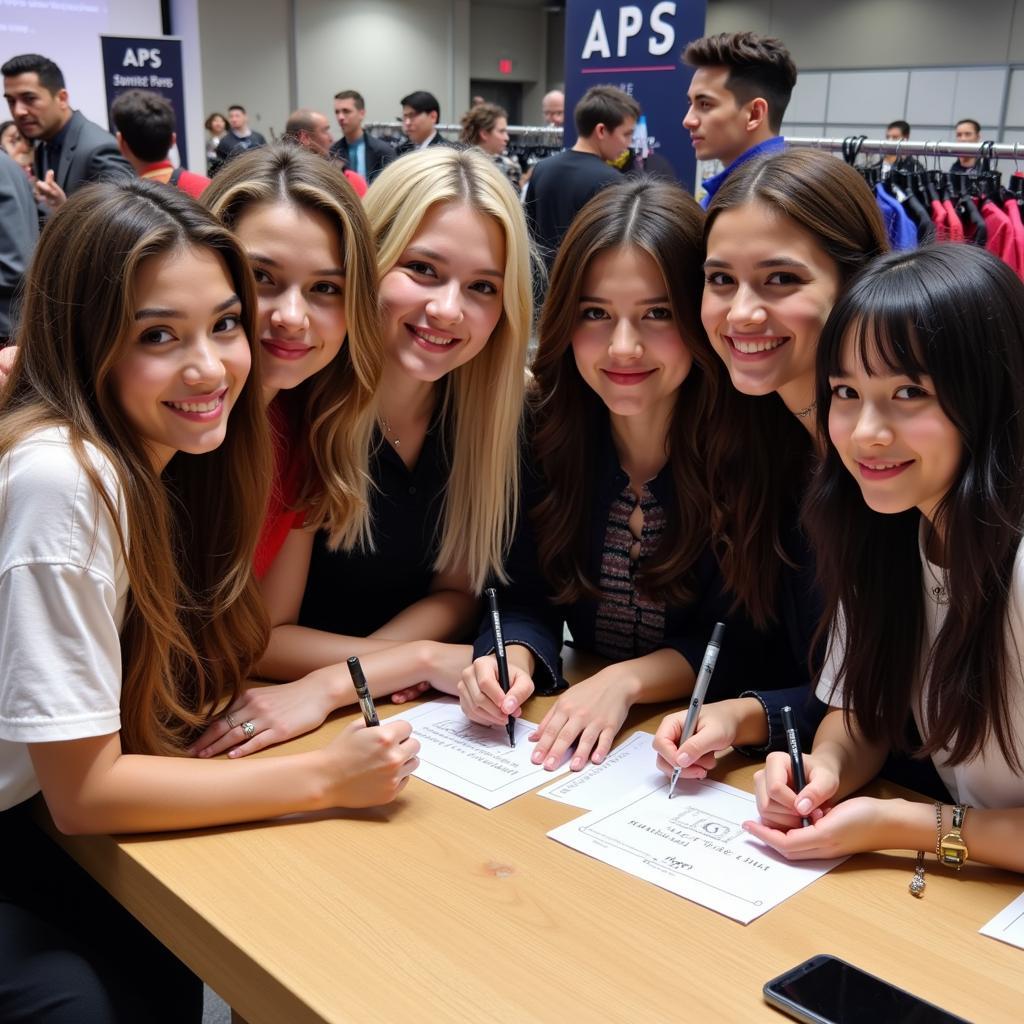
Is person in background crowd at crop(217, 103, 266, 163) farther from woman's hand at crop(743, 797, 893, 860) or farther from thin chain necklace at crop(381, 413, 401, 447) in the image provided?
woman's hand at crop(743, 797, 893, 860)

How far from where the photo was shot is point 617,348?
168 centimetres

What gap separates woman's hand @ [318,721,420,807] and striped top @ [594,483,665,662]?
2.07 feet

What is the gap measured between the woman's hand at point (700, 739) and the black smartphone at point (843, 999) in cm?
38

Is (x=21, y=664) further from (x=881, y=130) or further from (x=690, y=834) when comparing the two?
(x=881, y=130)

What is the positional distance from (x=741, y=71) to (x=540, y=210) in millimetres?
1353

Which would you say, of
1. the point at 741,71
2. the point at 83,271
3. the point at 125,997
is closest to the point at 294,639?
the point at 125,997

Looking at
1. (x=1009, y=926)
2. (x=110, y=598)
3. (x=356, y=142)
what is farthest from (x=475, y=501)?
(x=356, y=142)

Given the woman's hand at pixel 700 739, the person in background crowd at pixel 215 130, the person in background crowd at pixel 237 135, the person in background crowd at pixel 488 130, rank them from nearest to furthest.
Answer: the woman's hand at pixel 700 739, the person in background crowd at pixel 488 130, the person in background crowd at pixel 237 135, the person in background crowd at pixel 215 130

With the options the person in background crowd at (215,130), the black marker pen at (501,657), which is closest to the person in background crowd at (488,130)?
the person in background crowd at (215,130)

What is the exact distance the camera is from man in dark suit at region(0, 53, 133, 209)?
4.78m

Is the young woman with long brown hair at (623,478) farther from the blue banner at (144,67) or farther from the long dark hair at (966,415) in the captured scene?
the blue banner at (144,67)

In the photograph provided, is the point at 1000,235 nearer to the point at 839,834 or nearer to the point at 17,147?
the point at 839,834

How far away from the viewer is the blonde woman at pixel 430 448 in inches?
69.1

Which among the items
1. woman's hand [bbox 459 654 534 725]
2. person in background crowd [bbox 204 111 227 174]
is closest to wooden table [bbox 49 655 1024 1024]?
woman's hand [bbox 459 654 534 725]
